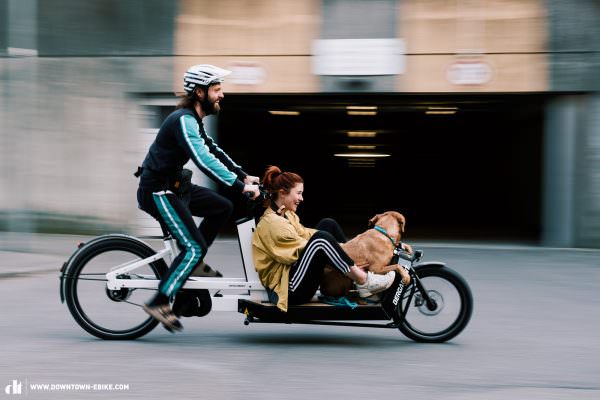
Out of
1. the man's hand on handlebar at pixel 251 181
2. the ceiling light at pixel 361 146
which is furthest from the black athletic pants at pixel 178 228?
the ceiling light at pixel 361 146

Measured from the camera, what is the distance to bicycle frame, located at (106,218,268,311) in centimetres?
516

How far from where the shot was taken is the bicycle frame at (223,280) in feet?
16.9

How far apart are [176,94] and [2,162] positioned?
3.49m

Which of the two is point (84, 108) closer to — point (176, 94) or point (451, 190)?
point (176, 94)

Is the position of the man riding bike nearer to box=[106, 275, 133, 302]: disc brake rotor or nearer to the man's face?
the man's face

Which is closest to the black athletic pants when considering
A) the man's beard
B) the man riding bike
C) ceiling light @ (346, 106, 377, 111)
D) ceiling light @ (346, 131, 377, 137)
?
the man riding bike

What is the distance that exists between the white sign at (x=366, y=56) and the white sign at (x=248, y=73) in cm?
113

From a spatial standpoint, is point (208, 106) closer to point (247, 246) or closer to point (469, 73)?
point (247, 246)

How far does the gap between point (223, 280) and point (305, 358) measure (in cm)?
83

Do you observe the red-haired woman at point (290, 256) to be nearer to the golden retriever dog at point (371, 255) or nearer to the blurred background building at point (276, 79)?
the golden retriever dog at point (371, 255)

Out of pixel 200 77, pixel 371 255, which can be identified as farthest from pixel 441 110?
pixel 200 77

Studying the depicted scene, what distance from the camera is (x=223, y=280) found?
5.20 metres

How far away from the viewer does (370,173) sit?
24953 millimetres

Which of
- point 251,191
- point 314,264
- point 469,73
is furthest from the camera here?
point 469,73
